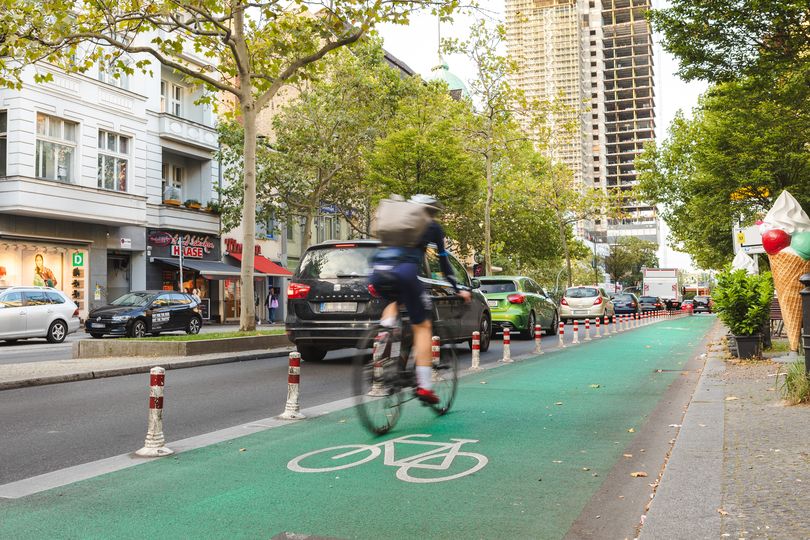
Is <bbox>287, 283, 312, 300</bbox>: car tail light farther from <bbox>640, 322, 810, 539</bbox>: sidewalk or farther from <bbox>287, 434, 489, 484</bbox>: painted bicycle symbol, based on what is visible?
<bbox>640, 322, 810, 539</bbox>: sidewalk

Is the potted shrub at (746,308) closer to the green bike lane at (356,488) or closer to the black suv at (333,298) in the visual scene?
the black suv at (333,298)

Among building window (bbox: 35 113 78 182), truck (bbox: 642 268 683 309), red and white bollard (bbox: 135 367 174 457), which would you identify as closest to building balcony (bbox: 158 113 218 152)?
building window (bbox: 35 113 78 182)

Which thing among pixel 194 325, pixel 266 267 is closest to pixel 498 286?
pixel 194 325

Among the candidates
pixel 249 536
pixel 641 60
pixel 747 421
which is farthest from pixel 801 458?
pixel 641 60

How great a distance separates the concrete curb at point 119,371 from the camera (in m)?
10.4

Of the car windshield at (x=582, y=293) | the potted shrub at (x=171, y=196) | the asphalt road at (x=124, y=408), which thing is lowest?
the asphalt road at (x=124, y=408)

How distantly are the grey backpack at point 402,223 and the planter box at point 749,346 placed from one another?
8.24m

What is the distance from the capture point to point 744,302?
476 inches

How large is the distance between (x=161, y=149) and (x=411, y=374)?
94.1 feet

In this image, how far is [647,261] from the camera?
107062mm

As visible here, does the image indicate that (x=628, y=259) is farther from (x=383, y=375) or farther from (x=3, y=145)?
(x=383, y=375)

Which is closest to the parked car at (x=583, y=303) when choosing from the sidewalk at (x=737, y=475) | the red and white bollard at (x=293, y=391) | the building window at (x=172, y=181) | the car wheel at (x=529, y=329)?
the car wheel at (x=529, y=329)

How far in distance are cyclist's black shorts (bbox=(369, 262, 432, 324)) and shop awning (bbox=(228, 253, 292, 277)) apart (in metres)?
31.6

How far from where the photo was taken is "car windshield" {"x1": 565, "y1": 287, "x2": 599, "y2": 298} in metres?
30.7
